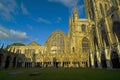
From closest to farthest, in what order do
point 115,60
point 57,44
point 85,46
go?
point 115,60 → point 85,46 → point 57,44

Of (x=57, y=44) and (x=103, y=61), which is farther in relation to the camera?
(x=57, y=44)

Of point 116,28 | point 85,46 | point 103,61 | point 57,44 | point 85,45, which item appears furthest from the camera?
point 57,44

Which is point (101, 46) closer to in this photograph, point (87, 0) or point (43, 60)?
point (43, 60)

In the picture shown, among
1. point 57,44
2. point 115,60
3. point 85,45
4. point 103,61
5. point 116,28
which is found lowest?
point 103,61

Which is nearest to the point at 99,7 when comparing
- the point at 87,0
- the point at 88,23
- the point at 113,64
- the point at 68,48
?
the point at 88,23

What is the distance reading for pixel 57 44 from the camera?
57.7 meters

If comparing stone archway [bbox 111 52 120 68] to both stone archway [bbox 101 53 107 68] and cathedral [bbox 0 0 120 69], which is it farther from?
stone archway [bbox 101 53 107 68]

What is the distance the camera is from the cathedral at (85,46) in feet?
113

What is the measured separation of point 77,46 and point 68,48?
625 centimetres

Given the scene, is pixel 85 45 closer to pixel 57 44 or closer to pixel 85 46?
pixel 85 46

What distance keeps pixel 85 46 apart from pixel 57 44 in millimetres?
13582

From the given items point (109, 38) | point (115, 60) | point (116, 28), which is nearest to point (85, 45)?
point (109, 38)

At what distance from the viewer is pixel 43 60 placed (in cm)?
4981

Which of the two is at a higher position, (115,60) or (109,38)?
(109,38)
